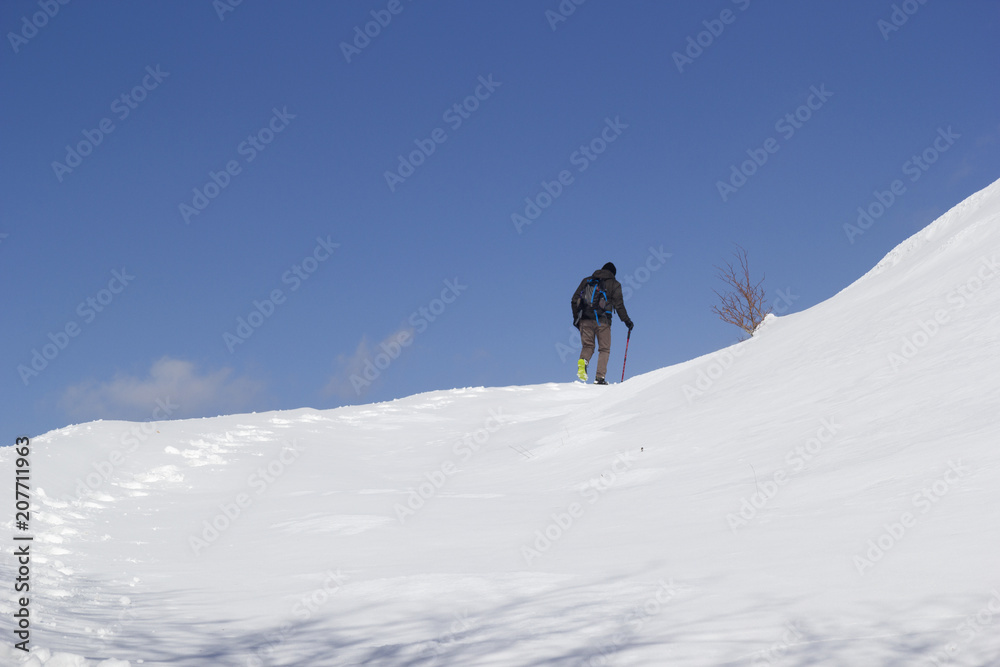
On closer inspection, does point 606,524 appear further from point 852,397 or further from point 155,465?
point 155,465

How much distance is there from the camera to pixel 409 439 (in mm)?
8328

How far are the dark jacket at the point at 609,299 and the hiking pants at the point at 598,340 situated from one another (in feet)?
0.35

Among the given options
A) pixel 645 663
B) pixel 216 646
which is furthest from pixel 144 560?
pixel 645 663

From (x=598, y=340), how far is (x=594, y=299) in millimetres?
719

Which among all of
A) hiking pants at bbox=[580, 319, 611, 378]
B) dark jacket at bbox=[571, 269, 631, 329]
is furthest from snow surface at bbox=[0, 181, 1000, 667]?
dark jacket at bbox=[571, 269, 631, 329]

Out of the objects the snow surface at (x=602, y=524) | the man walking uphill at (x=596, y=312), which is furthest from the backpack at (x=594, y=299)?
the snow surface at (x=602, y=524)

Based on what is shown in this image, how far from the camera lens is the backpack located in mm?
12539

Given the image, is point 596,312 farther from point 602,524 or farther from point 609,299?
point 602,524

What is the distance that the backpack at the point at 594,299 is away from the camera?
1254cm

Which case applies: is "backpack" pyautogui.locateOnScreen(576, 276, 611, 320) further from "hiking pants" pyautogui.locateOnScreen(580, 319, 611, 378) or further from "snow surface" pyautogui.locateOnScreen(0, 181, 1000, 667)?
"snow surface" pyautogui.locateOnScreen(0, 181, 1000, 667)

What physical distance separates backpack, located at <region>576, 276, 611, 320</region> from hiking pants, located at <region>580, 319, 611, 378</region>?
0.16 meters

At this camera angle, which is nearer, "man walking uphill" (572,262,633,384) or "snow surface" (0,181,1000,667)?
"snow surface" (0,181,1000,667)

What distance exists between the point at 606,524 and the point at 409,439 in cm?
469

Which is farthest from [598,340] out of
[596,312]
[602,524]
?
[602,524]
